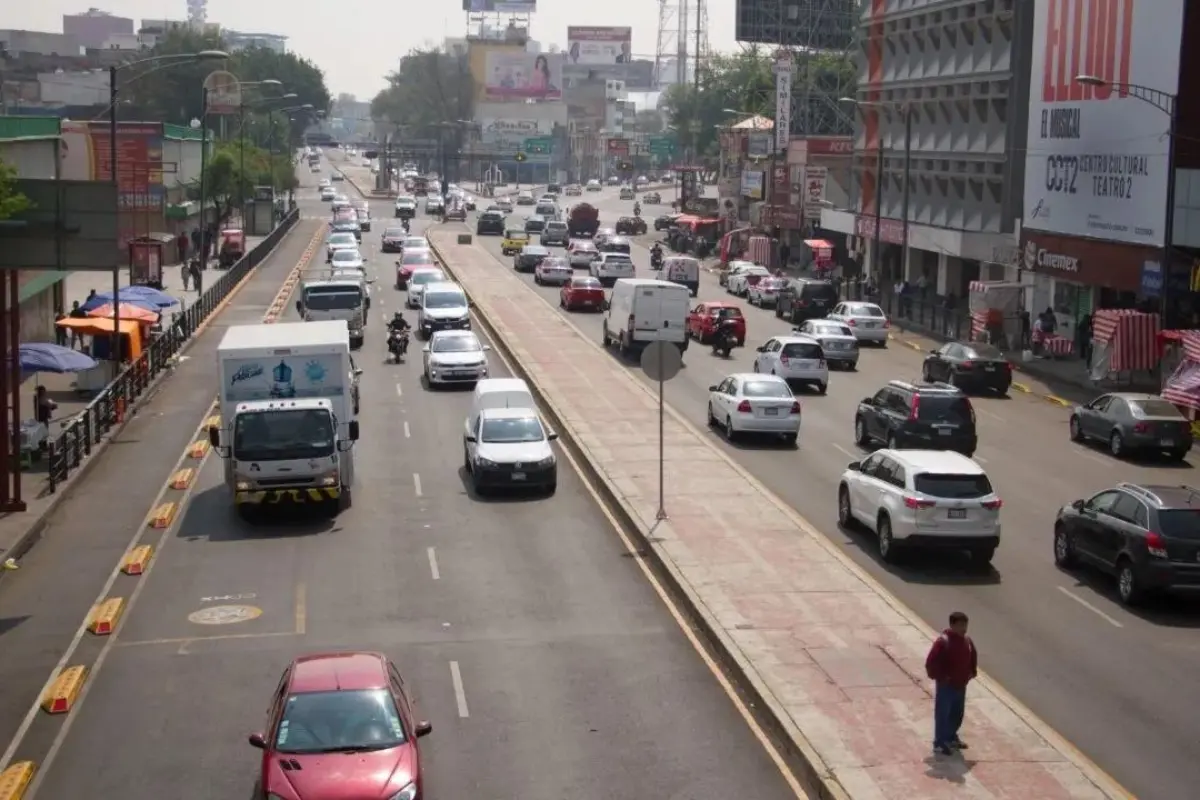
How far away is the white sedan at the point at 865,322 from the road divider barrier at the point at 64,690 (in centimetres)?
4220

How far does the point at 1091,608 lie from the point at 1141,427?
14.2m

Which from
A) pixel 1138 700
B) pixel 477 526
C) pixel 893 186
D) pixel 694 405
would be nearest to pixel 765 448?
pixel 694 405

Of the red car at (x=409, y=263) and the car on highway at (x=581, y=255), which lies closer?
the red car at (x=409, y=263)

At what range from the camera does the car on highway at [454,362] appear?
4544 centimetres

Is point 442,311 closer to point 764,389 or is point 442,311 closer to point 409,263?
point 764,389

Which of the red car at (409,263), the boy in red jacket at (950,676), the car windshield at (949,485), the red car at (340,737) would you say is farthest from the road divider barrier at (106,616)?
the red car at (409,263)

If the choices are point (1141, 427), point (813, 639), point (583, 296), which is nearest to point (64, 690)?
point (813, 639)

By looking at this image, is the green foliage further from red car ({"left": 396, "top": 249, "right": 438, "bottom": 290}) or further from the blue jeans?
red car ({"left": 396, "top": 249, "right": 438, "bottom": 290})

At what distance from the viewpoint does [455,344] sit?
1823 inches

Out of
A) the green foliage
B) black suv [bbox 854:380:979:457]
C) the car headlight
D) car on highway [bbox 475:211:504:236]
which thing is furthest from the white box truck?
car on highway [bbox 475:211:504:236]

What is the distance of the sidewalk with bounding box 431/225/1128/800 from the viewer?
15680 millimetres

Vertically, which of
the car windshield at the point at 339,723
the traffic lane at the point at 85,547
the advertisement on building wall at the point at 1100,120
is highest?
the advertisement on building wall at the point at 1100,120

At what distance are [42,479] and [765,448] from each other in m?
15.1

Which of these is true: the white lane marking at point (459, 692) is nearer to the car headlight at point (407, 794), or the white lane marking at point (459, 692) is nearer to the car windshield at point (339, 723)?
the car windshield at point (339, 723)
